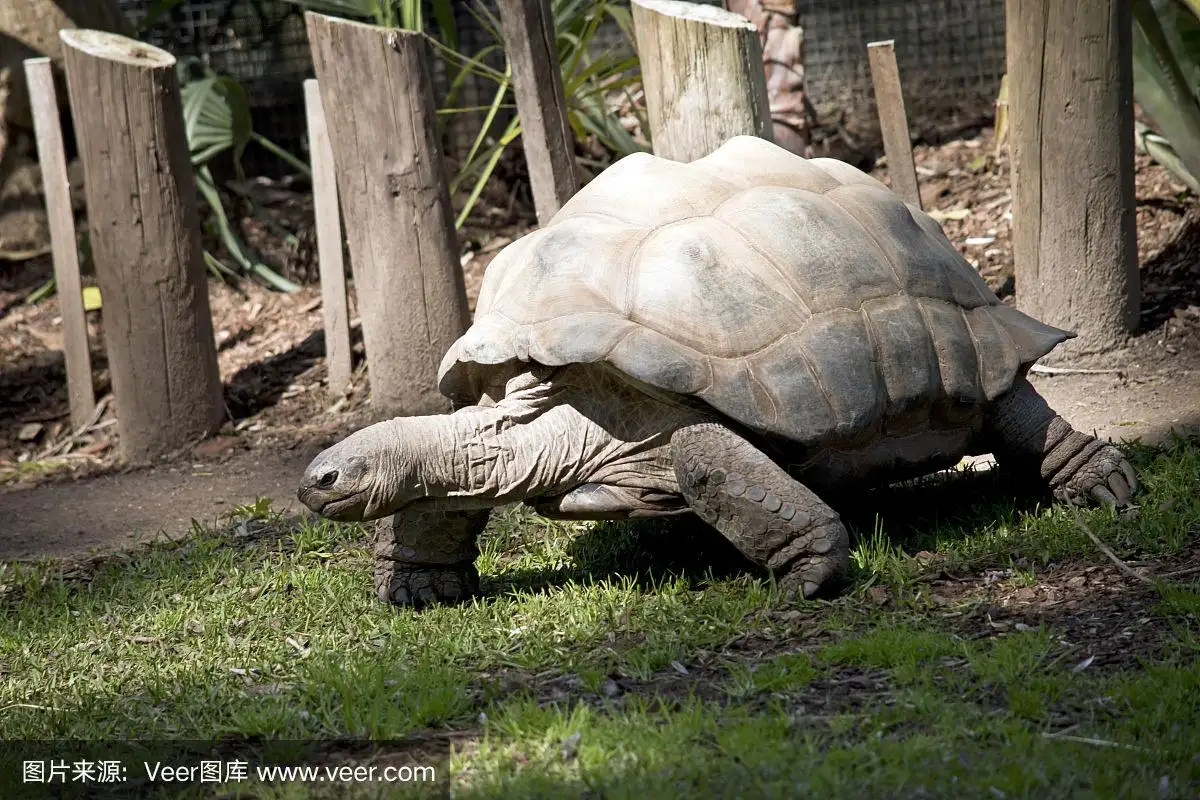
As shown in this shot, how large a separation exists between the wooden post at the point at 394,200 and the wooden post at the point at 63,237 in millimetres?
2080

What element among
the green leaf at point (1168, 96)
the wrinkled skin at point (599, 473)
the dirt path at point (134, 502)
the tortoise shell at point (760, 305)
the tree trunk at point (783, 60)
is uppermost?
the tree trunk at point (783, 60)

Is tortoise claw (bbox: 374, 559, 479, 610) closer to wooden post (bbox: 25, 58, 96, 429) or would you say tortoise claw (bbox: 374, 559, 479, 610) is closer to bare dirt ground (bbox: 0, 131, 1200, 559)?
bare dirt ground (bbox: 0, 131, 1200, 559)

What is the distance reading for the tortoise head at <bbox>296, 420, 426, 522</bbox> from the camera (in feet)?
12.1

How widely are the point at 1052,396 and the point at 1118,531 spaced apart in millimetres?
1722

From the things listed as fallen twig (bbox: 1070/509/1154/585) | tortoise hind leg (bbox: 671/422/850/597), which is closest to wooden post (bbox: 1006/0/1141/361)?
fallen twig (bbox: 1070/509/1154/585)

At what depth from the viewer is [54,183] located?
24.4 ft

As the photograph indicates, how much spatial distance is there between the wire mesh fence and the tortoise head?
6.65 metres

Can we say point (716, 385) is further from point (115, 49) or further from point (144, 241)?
point (115, 49)

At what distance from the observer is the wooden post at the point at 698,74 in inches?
203

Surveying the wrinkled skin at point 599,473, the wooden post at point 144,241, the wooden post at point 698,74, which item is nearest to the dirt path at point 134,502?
the wooden post at point 144,241

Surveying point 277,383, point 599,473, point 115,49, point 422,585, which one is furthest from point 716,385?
point 277,383

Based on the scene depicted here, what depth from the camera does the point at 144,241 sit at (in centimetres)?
670

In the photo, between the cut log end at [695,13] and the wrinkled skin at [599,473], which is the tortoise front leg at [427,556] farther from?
the cut log end at [695,13]

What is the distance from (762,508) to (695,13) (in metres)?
2.35
